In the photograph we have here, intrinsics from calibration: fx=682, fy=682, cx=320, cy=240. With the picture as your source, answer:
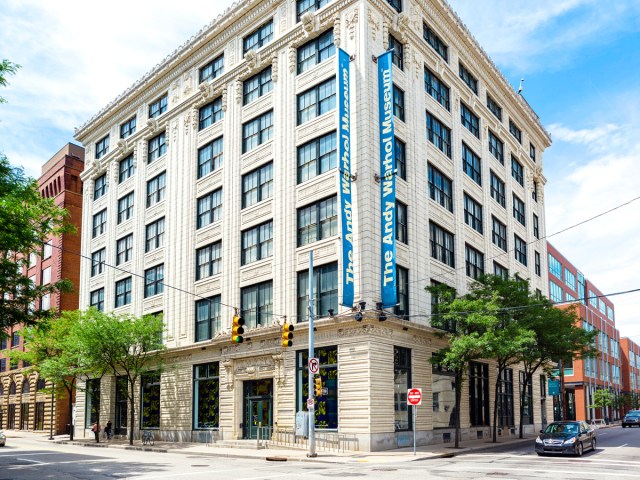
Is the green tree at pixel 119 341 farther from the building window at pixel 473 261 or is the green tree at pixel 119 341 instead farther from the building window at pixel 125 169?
the building window at pixel 473 261

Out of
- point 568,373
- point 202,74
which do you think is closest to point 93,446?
point 202,74

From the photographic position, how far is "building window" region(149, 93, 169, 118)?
5134 centimetres

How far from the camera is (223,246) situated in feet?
140

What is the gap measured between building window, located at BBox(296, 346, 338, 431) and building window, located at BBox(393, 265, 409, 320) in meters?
4.16

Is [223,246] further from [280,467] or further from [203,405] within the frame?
[280,467]

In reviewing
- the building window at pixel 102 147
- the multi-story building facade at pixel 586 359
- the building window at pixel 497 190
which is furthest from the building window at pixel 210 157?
the multi-story building facade at pixel 586 359

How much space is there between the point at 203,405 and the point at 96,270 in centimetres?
2000

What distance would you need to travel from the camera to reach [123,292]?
173 feet

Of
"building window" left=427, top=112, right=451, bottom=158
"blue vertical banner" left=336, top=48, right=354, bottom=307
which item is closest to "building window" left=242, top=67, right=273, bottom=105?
"blue vertical banner" left=336, top=48, right=354, bottom=307

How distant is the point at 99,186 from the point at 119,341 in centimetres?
2161

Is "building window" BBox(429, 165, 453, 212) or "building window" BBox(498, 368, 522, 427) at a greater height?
"building window" BBox(429, 165, 453, 212)

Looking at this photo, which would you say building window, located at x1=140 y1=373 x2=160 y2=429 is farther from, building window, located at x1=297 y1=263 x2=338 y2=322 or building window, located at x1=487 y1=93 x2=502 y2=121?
building window, located at x1=487 y1=93 x2=502 y2=121

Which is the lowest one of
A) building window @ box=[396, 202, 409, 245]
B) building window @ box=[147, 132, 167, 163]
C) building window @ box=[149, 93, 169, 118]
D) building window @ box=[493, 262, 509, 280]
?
building window @ box=[493, 262, 509, 280]

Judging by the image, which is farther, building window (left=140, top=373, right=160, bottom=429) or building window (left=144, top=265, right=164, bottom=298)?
building window (left=144, top=265, right=164, bottom=298)
